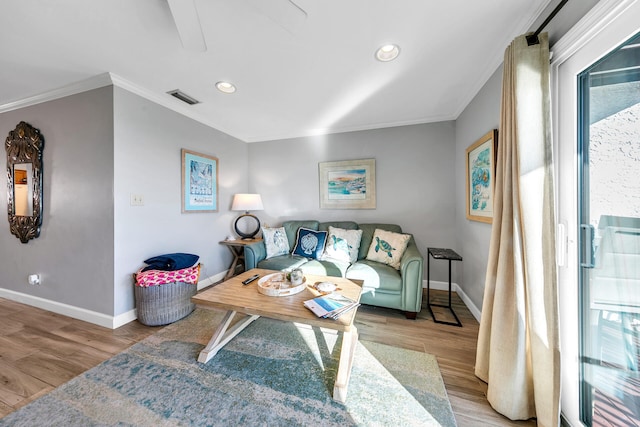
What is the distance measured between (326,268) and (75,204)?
2633mm

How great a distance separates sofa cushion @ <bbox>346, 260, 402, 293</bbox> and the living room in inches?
30.7

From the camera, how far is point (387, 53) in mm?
1659

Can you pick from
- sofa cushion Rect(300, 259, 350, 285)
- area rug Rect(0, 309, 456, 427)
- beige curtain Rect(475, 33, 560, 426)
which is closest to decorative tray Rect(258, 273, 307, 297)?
area rug Rect(0, 309, 456, 427)

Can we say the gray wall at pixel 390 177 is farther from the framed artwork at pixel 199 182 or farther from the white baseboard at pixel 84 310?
the framed artwork at pixel 199 182

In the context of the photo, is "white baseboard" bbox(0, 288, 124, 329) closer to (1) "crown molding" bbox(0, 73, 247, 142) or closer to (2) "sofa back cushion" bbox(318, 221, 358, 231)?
(1) "crown molding" bbox(0, 73, 247, 142)

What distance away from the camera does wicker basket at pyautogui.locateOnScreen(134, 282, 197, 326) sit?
1.98 metres

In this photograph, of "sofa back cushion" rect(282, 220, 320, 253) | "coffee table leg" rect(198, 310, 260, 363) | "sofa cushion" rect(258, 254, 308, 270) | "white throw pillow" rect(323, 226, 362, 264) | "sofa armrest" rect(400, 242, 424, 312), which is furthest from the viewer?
"sofa back cushion" rect(282, 220, 320, 253)

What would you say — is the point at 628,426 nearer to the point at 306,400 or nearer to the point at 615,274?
the point at 615,274

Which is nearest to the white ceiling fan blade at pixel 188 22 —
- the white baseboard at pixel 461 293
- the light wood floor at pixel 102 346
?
the light wood floor at pixel 102 346

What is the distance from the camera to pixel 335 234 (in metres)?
2.83

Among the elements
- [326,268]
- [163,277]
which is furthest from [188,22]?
[326,268]

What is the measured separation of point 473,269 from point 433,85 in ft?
6.26

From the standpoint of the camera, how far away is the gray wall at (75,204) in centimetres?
200

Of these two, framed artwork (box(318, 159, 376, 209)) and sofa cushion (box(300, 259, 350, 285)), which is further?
framed artwork (box(318, 159, 376, 209))
